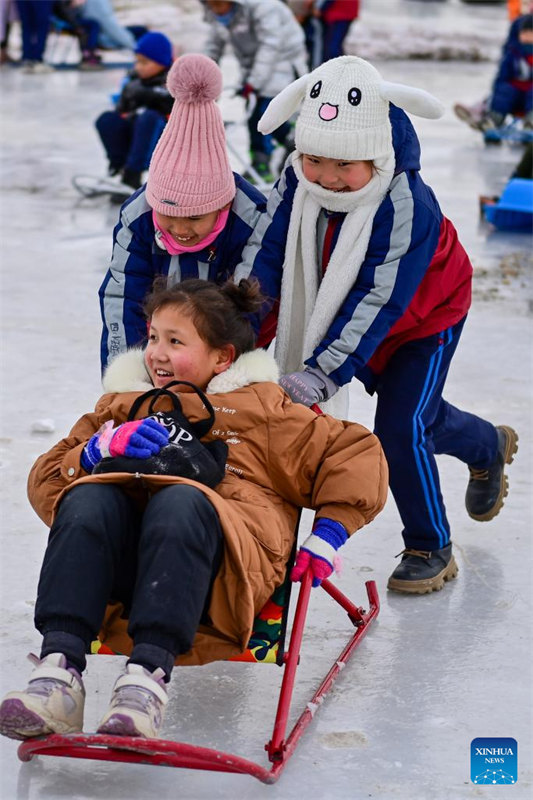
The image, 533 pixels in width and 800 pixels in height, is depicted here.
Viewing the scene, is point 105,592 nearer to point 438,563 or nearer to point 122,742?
point 122,742

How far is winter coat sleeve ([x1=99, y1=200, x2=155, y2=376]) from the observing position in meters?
3.04

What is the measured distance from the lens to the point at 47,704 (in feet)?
7.23

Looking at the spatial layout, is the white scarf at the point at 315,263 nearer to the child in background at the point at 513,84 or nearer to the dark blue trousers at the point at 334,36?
the child in background at the point at 513,84

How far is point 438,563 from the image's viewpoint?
3277 mm

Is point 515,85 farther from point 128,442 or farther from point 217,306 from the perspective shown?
point 128,442

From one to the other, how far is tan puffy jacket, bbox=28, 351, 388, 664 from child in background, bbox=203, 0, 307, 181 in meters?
5.88

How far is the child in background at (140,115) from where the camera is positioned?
736 cm

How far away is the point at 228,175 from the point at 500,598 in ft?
4.04

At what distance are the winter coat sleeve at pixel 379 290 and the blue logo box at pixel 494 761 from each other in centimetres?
85

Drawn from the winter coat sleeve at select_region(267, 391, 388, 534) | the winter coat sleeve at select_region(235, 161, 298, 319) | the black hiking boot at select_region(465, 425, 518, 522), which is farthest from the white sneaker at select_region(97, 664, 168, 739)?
the black hiking boot at select_region(465, 425, 518, 522)

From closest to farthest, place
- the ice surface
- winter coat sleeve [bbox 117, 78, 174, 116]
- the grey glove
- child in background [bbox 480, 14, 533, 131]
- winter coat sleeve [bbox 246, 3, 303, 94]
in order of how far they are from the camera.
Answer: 1. the ice surface
2. the grey glove
3. winter coat sleeve [bbox 117, 78, 174, 116]
4. winter coat sleeve [bbox 246, 3, 303, 94]
5. child in background [bbox 480, 14, 533, 131]

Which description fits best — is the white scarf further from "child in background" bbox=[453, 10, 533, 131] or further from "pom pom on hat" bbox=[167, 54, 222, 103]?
"child in background" bbox=[453, 10, 533, 131]

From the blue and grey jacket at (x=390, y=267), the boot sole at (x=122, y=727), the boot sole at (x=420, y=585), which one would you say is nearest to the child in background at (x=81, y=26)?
the blue and grey jacket at (x=390, y=267)

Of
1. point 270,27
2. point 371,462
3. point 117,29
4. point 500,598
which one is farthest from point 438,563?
point 117,29
